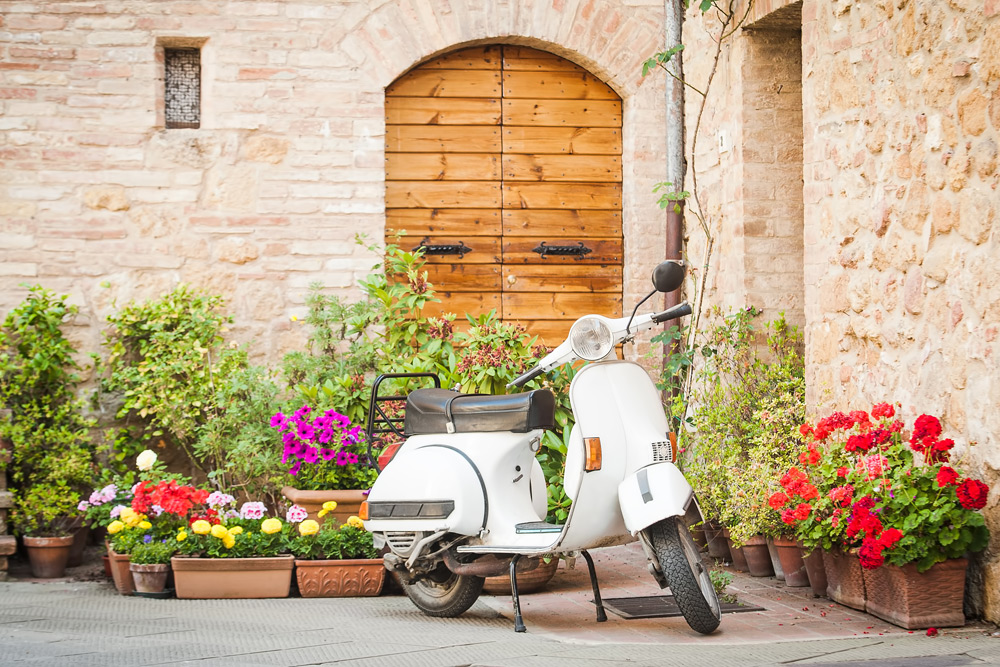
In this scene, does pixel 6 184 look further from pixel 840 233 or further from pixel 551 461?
pixel 840 233

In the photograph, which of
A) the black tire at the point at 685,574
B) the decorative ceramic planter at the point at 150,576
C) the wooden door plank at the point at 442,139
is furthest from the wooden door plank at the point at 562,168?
the black tire at the point at 685,574

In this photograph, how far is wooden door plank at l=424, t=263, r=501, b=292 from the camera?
22.5ft

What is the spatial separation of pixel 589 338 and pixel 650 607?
1259 millimetres

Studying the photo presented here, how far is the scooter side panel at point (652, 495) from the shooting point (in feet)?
12.1

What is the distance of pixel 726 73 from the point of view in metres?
6.11

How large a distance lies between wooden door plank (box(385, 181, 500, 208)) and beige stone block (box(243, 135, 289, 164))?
0.69 metres

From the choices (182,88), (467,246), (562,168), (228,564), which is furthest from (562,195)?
(228,564)

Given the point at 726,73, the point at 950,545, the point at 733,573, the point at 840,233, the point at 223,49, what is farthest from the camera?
the point at 223,49

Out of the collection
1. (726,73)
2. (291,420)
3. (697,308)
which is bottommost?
(291,420)

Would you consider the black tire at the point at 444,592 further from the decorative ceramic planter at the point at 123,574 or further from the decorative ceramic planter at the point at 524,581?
the decorative ceramic planter at the point at 123,574

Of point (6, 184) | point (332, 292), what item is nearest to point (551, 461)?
point (332, 292)

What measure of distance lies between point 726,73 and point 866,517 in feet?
10.1

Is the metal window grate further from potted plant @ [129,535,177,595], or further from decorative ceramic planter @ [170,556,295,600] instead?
decorative ceramic planter @ [170,556,295,600]

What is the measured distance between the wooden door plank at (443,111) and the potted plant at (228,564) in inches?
121
